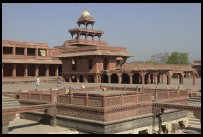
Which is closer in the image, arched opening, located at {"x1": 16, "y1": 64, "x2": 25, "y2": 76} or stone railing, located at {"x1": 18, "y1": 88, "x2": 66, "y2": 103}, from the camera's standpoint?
stone railing, located at {"x1": 18, "y1": 88, "x2": 66, "y2": 103}

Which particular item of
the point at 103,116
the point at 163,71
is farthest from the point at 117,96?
the point at 163,71

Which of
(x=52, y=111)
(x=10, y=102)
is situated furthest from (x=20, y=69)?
(x=52, y=111)

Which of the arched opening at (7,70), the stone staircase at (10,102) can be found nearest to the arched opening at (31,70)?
the arched opening at (7,70)

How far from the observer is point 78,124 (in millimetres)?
17734

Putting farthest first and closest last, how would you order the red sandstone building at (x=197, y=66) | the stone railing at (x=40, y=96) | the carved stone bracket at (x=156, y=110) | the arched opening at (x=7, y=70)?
the red sandstone building at (x=197, y=66) → the arched opening at (x=7, y=70) → the stone railing at (x=40, y=96) → the carved stone bracket at (x=156, y=110)

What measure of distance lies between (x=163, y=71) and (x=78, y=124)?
57.2ft

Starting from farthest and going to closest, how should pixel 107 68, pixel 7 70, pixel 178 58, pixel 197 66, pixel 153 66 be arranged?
1. pixel 178 58
2. pixel 197 66
3. pixel 7 70
4. pixel 107 68
5. pixel 153 66

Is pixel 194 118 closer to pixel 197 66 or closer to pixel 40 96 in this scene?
pixel 40 96

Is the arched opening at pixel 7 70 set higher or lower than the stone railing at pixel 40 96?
higher

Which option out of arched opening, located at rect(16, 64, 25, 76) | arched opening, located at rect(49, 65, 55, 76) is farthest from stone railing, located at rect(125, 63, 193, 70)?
arched opening, located at rect(16, 64, 25, 76)

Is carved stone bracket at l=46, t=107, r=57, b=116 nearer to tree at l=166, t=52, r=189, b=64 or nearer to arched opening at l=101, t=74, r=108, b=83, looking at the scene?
arched opening at l=101, t=74, r=108, b=83

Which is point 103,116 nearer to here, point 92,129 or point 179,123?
point 92,129

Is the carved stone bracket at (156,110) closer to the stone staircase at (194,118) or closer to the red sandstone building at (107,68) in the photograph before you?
the stone staircase at (194,118)

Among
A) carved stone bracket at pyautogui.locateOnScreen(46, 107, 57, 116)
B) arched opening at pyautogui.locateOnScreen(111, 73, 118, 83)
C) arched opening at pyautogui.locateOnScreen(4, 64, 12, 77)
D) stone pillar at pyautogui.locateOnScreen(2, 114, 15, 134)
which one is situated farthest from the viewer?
arched opening at pyautogui.locateOnScreen(4, 64, 12, 77)
